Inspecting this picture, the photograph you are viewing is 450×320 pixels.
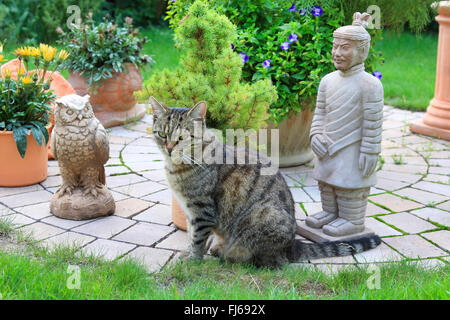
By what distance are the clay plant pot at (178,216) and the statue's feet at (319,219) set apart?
40.0 inches

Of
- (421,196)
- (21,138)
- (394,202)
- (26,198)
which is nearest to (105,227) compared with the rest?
(26,198)

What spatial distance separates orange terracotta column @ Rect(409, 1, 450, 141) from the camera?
265 inches

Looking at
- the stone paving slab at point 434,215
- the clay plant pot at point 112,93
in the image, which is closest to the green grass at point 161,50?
the clay plant pot at point 112,93

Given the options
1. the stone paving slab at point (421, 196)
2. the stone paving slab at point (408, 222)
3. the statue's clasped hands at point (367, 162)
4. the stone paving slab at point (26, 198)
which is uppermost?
the statue's clasped hands at point (367, 162)

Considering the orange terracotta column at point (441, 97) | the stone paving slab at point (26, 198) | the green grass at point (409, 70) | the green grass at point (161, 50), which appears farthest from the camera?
the green grass at point (161, 50)

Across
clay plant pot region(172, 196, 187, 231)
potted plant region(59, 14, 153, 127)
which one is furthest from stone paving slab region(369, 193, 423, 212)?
potted plant region(59, 14, 153, 127)

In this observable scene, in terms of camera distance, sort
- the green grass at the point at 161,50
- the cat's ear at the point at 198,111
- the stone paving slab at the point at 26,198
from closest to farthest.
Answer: the cat's ear at the point at 198,111 < the stone paving slab at the point at 26,198 < the green grass at the point at 161,50

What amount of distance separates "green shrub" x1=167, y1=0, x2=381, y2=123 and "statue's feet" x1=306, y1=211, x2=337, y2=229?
1.25 meters

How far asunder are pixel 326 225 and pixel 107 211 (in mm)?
1846

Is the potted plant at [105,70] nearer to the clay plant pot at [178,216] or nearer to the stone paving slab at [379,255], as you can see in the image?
the clay plant pot at [178,216]

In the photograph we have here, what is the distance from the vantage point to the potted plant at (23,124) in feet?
15.9

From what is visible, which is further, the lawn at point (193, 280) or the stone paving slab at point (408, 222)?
the stone paving slab at point (408, 222)

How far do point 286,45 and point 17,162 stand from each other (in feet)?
9.27

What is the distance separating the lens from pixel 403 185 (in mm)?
5234
